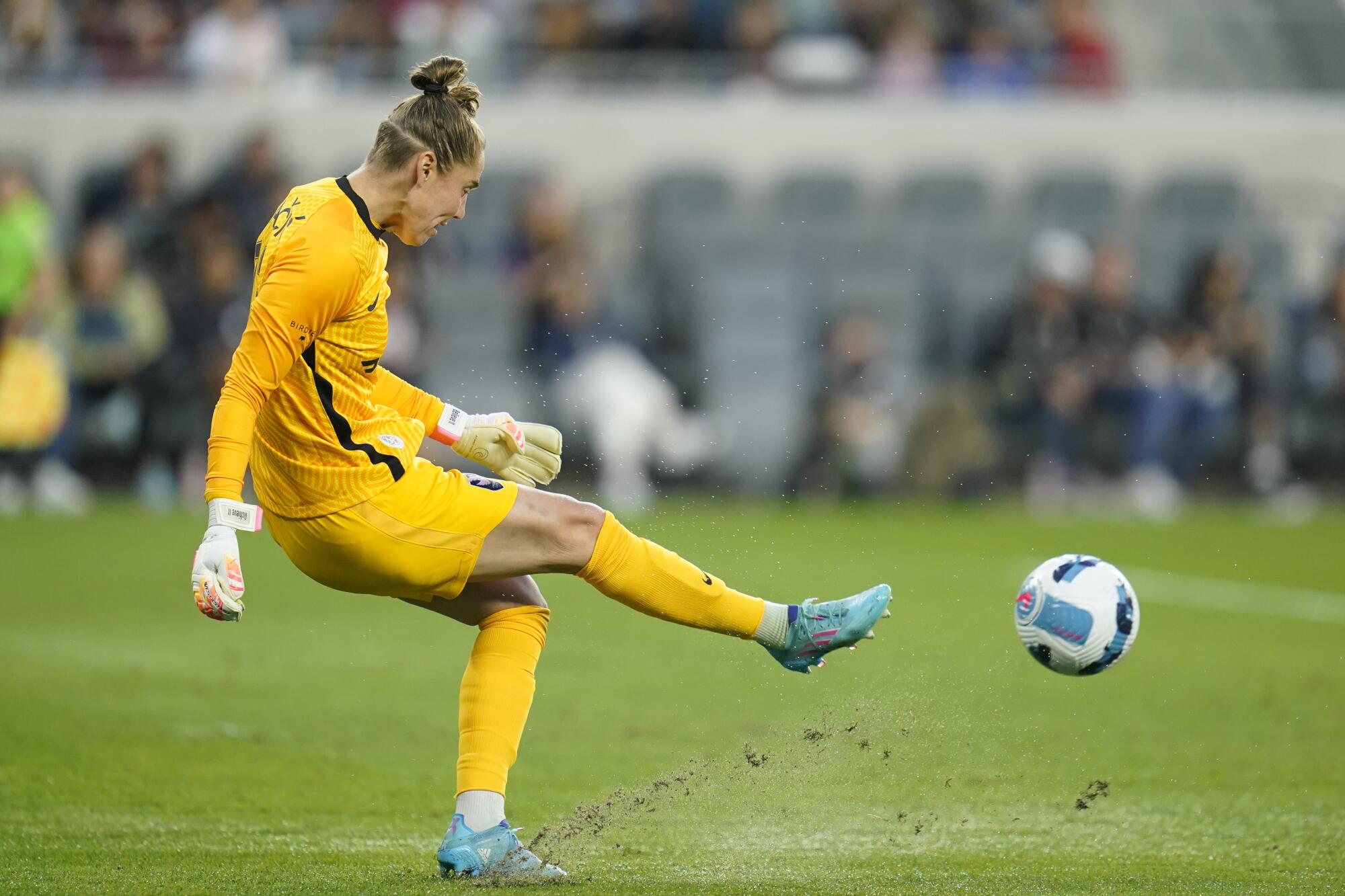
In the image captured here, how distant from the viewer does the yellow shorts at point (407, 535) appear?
498cm

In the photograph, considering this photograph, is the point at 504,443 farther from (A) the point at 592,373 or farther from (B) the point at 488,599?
(A) the point at 592,373

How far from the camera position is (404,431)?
5.30 metres

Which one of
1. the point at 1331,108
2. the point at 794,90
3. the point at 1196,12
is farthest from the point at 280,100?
the point at 1331,108

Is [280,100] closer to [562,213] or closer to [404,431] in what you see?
[562,213]

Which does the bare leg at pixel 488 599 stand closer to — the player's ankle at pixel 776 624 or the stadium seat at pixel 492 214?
the player's ankle at pixel 776 624

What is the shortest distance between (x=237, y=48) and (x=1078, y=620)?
46.1ft

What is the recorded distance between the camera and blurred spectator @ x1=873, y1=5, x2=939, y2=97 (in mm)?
18656

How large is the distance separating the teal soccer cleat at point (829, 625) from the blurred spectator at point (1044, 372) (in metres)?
11.7

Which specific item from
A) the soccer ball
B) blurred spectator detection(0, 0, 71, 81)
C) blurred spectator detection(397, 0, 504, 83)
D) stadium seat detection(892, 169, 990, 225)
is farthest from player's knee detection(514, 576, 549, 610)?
blurred spectator detection(0, 0, 71, 81)

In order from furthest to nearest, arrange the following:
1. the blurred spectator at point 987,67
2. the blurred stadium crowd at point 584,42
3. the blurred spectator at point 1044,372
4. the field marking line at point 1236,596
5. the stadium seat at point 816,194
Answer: the blurred spectator at point 987,67 < the stadium seat at point 816,194 < the blurred stadium crowd at point 584,42 < the blurred spectator at point 1044,372 < the field marking line at point 1236,596

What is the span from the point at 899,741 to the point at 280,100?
1228 centimetres

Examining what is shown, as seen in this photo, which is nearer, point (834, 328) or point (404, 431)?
point (404, 431)

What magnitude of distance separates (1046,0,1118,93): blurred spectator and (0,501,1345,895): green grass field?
7821 mm

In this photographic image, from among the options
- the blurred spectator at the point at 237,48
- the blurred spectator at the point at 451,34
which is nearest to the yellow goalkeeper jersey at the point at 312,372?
the blurred spectator at the point at 451,34
